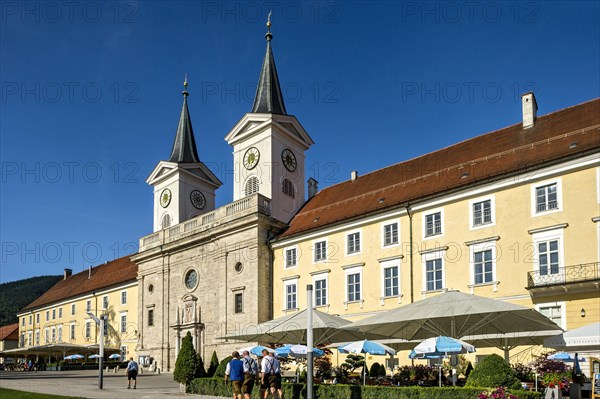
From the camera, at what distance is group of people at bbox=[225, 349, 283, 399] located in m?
18.0

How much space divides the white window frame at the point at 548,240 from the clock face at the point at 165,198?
103 feet

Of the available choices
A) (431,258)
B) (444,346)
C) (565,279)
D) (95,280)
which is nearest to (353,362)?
(431,258)

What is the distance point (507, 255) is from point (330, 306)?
11266 millimetres

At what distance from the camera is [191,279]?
1759 inches

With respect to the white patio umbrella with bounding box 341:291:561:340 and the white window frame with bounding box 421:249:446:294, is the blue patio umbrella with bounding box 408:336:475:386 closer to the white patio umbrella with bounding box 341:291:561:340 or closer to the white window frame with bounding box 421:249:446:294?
the white patio umbrella with bounding box 341:291:561:340

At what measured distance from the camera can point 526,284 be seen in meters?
26.7

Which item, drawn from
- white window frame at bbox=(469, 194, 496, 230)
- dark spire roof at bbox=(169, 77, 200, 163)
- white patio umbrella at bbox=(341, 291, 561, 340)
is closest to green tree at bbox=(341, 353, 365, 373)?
white window frame at bbox=(469, 194, 496, 230)

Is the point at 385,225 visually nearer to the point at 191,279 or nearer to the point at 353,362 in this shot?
the point at 353,362

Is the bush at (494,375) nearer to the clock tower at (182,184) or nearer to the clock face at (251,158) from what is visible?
the clock face at (251,158)

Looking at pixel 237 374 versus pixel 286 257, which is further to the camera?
pixel 286 257

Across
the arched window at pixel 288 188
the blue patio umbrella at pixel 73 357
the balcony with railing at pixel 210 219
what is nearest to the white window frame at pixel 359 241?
the balcony with railing at pixel 210 219

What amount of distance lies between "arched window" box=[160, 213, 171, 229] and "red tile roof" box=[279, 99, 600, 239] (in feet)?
43.0

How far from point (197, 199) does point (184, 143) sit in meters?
5.24

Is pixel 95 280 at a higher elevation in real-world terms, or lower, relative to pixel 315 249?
lower
